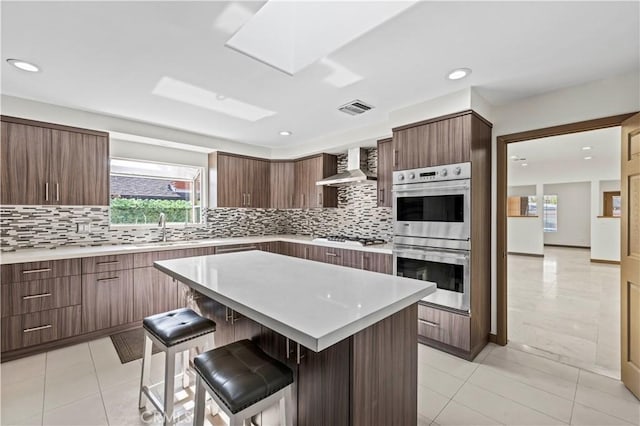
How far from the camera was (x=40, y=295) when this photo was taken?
2.76 metres

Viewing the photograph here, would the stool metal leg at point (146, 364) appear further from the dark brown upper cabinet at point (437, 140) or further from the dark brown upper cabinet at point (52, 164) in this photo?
the dark brown upper cabinet at point (437, 140)

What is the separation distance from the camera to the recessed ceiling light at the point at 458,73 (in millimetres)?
2311

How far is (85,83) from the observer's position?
2549 millimetres

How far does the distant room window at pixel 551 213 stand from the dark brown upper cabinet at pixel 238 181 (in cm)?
1074

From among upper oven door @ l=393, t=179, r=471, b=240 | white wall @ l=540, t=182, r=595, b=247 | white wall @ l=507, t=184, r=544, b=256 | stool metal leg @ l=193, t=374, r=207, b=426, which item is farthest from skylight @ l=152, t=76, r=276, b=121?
white wall @ l=540, t=182, r=595, b=247

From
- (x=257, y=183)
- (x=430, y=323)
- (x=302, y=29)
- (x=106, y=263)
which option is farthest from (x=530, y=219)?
(x=106, y=263)

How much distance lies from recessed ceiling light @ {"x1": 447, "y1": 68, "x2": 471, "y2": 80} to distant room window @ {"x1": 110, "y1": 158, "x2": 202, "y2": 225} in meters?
3.83

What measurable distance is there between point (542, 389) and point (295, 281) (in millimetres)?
2159

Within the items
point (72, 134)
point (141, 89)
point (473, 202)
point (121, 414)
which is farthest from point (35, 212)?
point (473, 202)

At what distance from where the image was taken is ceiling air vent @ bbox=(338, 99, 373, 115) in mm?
3016

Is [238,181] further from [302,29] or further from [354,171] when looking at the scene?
[302,29]

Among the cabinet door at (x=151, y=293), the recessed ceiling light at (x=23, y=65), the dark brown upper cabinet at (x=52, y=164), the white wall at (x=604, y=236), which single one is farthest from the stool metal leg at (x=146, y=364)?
the white wall at (x=604, y=236)

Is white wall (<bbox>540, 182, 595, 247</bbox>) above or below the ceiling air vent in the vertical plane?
below

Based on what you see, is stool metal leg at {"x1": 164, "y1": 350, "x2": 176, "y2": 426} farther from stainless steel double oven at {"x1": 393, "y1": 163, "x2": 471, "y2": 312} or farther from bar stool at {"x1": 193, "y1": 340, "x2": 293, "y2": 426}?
stainless steel double oven at {"x1": 393, "y1": 163, "x2": 471, "y2": 312}
